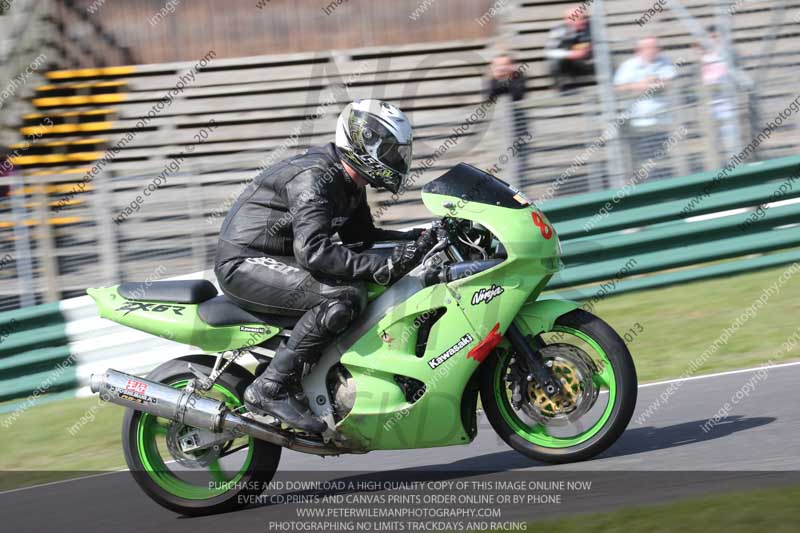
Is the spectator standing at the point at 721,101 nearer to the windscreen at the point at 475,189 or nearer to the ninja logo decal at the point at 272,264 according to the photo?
the windscreen at the point at 475,189

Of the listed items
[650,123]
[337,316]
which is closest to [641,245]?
[650,123]

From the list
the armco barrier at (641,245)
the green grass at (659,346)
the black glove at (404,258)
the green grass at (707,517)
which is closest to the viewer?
the green grass at (707,517)

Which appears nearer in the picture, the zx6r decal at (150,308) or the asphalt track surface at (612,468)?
the asphalt track surface at (612,468)

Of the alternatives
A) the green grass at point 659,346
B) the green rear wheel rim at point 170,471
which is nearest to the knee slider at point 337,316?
the green rear wheel rim at point 170,471

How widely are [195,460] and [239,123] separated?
10389mm

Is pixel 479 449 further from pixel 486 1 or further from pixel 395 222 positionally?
pixel 486 1

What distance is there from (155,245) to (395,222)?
2246 millimetres

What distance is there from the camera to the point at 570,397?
5.29 m

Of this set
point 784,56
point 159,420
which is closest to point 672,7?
point 784,56

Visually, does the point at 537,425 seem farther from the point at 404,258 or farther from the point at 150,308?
the point at 150,308

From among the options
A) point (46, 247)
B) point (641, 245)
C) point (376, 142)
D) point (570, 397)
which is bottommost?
point (641, 245)

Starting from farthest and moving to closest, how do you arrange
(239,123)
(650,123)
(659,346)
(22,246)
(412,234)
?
(239,123), (650,123), (22,246), (659,346), (412,234)

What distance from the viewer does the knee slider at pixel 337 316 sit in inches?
205

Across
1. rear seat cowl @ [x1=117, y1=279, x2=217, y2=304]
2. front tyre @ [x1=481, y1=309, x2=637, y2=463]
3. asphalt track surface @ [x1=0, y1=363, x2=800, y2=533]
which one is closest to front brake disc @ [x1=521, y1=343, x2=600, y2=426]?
front tyre @ [x1=481, y1=309, x2=637, y2=463]
